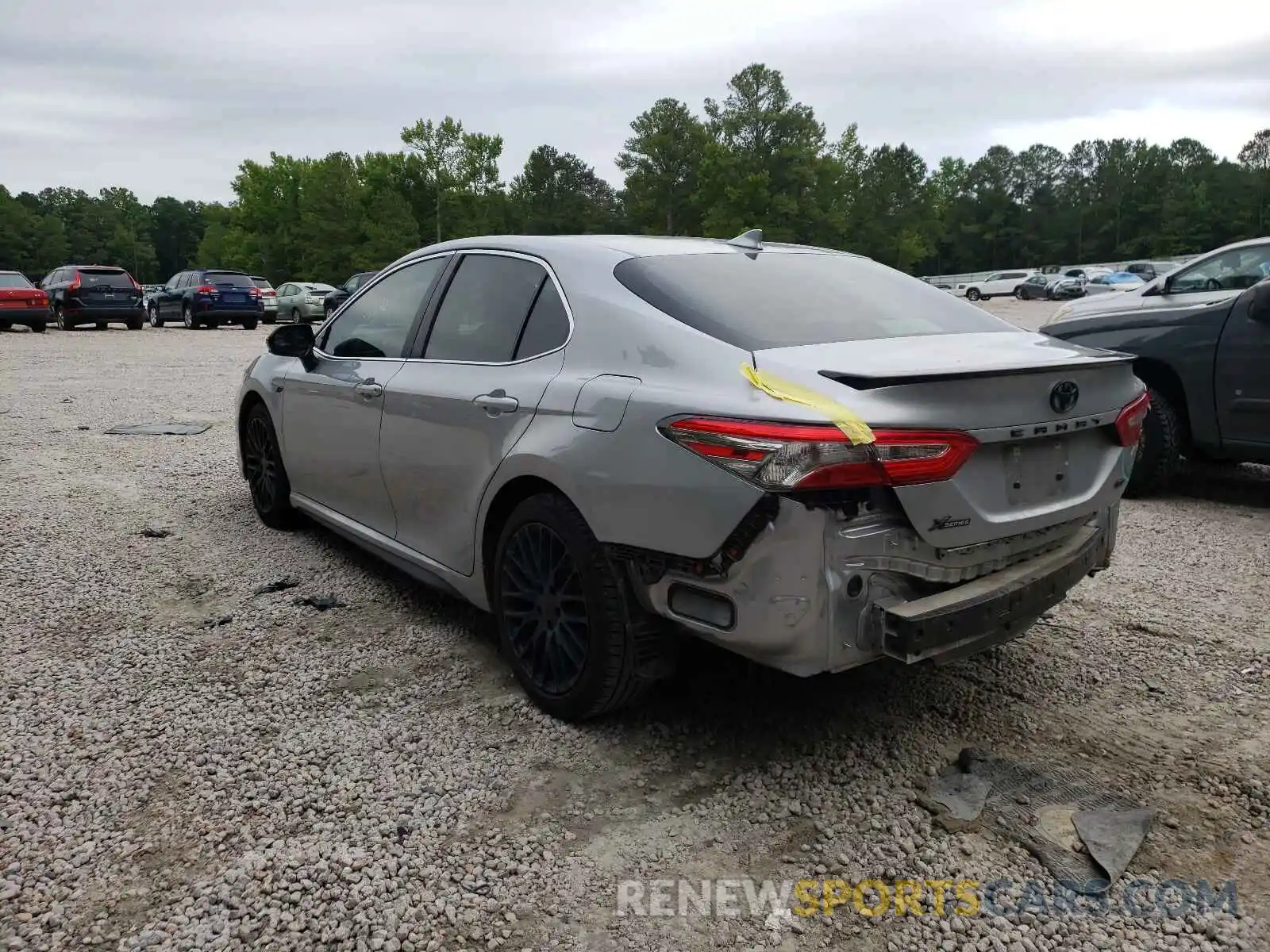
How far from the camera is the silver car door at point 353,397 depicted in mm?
4223

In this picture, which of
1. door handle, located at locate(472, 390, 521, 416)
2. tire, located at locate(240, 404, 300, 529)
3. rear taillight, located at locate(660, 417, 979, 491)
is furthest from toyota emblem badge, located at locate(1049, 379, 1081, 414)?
tire, located at locate(240, 404, 300, 529)

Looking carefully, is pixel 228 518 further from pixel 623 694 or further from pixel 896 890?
pixel 896 890

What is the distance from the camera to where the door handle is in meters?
3.33

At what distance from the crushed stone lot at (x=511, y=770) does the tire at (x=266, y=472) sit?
553 millimetres

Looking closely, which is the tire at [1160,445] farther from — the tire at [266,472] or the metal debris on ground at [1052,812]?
the tire at [266,472]

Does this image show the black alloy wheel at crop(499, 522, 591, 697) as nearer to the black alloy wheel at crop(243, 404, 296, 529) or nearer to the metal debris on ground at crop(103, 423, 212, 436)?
the black alloy wheel at crop(243, 404, 296, 529)

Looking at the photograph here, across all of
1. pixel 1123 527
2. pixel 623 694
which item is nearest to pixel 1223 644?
pixel 1123 527

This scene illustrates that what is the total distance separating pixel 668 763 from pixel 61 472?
617 cm

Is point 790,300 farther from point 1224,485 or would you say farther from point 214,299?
point 214,299

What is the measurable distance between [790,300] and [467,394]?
119cm

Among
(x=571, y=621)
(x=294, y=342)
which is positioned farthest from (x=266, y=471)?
(x=571, y=621)

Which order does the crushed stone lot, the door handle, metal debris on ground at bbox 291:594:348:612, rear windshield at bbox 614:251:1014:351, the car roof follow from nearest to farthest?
the crushed stone lot, rear windshield at bbox 614:251:1014:351, the door handle, the car roof, metal debris on ground at bbox 291:594:348:612

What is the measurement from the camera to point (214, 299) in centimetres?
2717

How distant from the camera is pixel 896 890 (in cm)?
245
